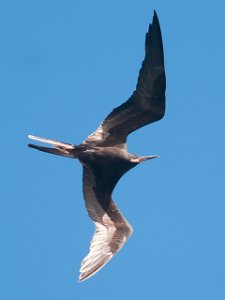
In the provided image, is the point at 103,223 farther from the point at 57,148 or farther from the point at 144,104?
the point at 144,104

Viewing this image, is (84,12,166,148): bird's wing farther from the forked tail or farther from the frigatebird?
the forked tail

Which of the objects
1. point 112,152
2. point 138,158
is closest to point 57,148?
point 112,152

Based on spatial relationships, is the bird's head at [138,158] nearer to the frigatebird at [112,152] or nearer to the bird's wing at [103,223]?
the frigatebird at [112,152]

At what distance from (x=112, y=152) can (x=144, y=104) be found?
116 cm

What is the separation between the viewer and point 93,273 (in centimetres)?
1487

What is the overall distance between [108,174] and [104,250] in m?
1.55

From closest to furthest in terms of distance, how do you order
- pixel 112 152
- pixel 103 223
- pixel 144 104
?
1. pixel 144 104
2. pixel 112 152
3. pixel 103 223

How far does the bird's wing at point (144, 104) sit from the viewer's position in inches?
579

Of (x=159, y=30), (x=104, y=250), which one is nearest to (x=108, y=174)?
(x=104, y=250)

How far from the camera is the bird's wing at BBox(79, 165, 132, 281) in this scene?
15727 mm

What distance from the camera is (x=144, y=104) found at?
608 inches

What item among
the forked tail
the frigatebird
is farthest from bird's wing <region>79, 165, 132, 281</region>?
the forked tail

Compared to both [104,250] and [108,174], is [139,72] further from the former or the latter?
[104,250]

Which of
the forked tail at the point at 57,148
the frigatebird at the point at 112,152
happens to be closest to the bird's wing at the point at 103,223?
the frigatebird at the point at 112,152
